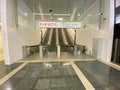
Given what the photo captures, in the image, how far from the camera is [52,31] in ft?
44.6

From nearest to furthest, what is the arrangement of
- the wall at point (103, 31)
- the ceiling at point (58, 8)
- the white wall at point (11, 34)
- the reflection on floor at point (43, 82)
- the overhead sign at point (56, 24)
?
the reflection on floor at point (43, 82) → the white wall at point (11, 34) → the wall at point (103, 31) → the overhead sign at point (56, 24) → the ceiling at point (58, 8)

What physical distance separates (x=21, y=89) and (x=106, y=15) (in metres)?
5.16

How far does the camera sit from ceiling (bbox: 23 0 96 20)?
31.0ft

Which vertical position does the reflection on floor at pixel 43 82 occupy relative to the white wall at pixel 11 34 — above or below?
below

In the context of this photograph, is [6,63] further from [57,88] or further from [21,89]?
[57,88]

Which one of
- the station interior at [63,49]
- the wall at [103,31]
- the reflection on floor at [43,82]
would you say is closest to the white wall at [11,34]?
the station interior at [63,49]

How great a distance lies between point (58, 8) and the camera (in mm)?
10742

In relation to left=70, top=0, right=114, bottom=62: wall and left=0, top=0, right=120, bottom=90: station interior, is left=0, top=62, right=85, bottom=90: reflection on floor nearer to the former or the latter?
left=0, top=0, right=120, bottom=90: station interior

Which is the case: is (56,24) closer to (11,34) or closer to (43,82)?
(11,34)

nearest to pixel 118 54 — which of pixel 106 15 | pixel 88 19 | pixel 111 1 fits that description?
pixel 106 15

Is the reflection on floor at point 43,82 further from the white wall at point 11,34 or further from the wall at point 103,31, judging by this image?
the wall at point 103,31

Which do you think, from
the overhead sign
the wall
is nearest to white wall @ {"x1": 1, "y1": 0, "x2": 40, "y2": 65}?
the overhead sign

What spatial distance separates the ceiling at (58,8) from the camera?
9441 millimetres

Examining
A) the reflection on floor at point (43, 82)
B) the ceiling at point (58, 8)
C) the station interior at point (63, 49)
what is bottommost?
the reflection on floor at point (43, 82)
